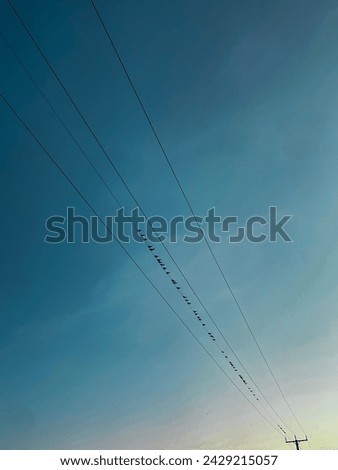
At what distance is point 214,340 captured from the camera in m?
29.2

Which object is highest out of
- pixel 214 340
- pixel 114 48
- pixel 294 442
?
pixel 114 48

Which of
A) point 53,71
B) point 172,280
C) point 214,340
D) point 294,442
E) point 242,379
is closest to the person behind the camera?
point 53,71
